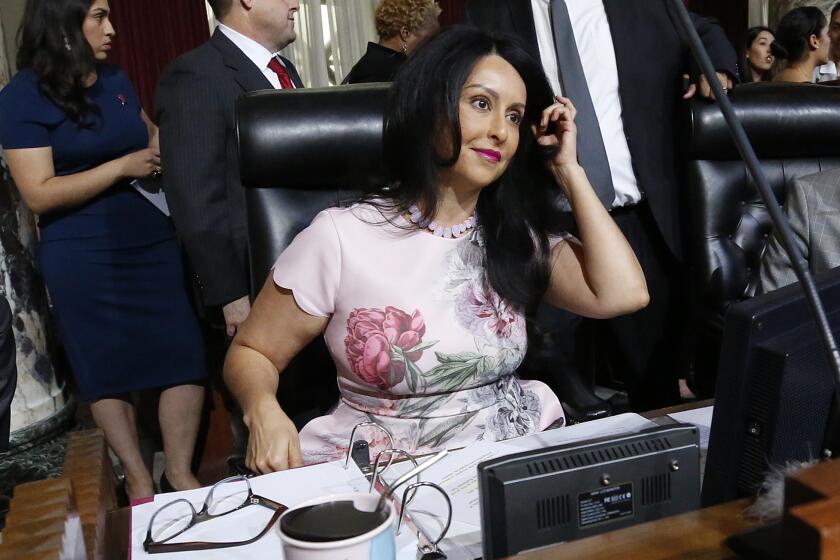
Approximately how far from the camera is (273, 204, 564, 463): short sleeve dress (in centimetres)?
126

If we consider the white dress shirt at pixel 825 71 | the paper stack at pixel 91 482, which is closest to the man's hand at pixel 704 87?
the paper stack at pixel 91 482

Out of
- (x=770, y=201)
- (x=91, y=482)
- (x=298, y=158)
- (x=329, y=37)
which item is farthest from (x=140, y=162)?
(x=329, y=37)

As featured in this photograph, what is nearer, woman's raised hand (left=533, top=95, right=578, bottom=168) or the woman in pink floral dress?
the woman in pink floral dress

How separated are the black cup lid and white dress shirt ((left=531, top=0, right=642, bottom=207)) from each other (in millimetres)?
1474

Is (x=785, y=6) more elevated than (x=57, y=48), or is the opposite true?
(x=785, y=6)

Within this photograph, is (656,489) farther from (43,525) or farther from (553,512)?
(43,525)

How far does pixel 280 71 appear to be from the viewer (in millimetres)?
2113

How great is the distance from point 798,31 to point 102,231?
9.43ft

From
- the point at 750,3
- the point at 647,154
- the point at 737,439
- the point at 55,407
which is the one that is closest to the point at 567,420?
the point at 647,154

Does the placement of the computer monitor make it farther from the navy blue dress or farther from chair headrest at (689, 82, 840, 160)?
the navy blue dress

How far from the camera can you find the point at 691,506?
74cm

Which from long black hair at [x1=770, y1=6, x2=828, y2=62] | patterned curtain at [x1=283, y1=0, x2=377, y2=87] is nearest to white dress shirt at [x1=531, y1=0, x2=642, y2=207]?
long black hair at [x1=770, y1=6, x2=828, y2=62]

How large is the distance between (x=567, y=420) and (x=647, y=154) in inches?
28.3

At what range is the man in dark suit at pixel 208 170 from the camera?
184 cm
